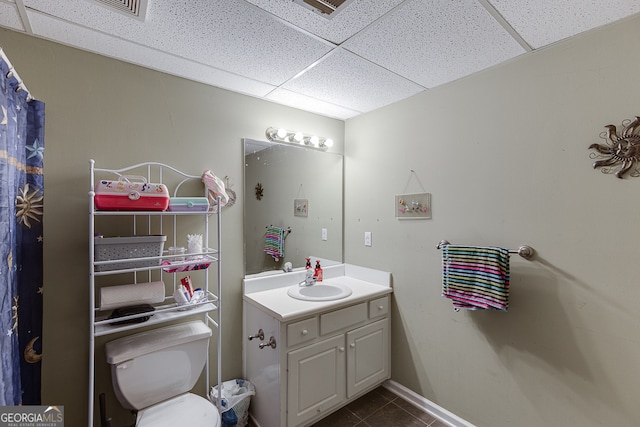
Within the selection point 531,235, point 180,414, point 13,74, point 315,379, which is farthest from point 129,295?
point 531,235

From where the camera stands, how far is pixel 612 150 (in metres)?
1.29

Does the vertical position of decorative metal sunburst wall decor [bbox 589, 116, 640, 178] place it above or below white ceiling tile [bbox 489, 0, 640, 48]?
below

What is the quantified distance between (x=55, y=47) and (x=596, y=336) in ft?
9.71

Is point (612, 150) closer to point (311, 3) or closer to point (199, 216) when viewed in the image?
point (311, 3)

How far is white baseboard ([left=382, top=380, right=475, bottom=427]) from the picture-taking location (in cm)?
183

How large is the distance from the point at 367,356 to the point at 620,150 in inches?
70.7

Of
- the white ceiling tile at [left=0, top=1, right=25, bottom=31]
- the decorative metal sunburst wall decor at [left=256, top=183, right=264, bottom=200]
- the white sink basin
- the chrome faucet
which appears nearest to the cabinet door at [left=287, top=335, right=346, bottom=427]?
the white sink basin

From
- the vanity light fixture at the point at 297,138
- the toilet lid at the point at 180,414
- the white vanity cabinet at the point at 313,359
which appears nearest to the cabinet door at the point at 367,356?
the white vanity cabinet at the point at 313,359

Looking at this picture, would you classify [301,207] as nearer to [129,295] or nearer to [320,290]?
[320,290]

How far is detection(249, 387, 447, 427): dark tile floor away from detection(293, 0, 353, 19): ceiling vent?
7.53ft

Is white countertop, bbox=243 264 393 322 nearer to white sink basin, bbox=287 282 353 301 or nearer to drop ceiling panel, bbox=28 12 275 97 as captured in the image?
white sink basin, bbox=287 282 353 301

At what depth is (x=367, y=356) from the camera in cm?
204

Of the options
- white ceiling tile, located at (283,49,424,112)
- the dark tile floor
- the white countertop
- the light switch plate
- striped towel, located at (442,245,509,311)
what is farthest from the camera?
the light switch plate

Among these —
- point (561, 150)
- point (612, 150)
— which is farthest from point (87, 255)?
Answer: point (612, 150)
